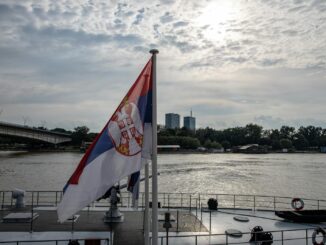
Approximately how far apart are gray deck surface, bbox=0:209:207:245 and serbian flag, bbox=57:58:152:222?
6.61m

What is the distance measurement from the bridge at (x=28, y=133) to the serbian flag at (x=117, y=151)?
251 ft

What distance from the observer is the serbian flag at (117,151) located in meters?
6.81

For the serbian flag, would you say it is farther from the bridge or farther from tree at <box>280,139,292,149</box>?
tree at <box>280,139,292,149</box>

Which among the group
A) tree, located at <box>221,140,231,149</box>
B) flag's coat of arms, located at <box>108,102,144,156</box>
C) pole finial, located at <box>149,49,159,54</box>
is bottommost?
tree, located at <box>221,140,231,149</box>

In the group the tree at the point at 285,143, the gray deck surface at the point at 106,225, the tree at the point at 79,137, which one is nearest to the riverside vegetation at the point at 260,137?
the tree at the point at 285,143

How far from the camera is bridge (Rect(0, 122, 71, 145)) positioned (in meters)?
78.3

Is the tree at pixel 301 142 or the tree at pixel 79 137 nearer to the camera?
the tree at pixel 79 137

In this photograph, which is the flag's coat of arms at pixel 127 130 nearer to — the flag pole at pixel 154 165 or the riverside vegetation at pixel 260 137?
the flag pole at pixel 154 165

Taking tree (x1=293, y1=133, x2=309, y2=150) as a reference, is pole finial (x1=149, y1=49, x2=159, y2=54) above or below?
above

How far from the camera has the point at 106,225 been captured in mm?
15055

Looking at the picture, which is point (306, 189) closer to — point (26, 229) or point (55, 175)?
point (55, 175)

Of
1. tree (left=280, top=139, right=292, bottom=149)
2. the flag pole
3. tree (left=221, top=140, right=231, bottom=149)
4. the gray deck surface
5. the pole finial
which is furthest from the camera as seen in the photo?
tree (left=280, top=139, right=292, bottom=149)

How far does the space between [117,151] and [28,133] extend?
8741cm

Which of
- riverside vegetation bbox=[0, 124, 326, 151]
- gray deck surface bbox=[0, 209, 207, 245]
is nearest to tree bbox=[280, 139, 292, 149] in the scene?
riverside vegetation bbox=[0, 124, 326, 151]
